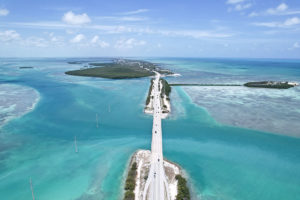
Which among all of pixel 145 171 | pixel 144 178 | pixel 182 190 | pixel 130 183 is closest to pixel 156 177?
pixel 144 178

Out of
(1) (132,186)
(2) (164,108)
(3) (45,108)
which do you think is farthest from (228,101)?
(3) (45,108)

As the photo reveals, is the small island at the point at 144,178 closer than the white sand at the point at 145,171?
Yes

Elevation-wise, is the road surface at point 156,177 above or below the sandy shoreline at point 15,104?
below

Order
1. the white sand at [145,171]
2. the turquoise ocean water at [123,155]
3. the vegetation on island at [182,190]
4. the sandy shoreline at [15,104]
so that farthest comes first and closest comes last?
1. the sandy shoreline at [15,104]
2. the turquoise ocean water at [123,155]
3. the white sand at [145,171]
4. the vegetation on island at [182,190]

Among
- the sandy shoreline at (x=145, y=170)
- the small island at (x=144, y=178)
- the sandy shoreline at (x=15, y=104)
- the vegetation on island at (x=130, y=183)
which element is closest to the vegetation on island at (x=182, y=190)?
the small island at (x=144, y=178)

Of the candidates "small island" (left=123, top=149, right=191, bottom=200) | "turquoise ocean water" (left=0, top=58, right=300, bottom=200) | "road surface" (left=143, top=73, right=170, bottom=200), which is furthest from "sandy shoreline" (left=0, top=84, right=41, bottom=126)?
"road surface" (left=143, top=73, right=170, bottom=200)

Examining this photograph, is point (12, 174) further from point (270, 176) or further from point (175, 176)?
point (270, 176)

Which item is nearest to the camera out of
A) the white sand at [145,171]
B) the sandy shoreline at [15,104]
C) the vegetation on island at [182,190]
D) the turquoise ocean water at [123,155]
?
the vegetation on island at [182,190]

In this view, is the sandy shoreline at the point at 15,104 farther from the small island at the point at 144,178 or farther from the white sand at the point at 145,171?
the small island at the point at 144,178

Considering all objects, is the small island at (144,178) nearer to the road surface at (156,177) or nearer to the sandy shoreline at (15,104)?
the road surface at (156,177)
